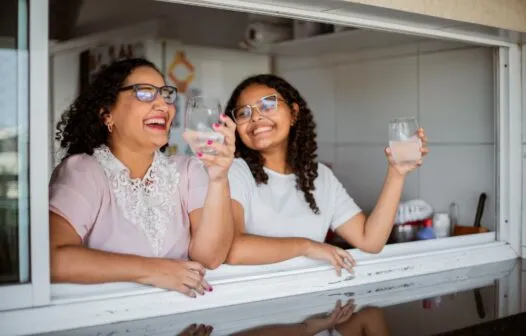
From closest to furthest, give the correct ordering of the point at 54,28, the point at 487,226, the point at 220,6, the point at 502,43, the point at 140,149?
the point at 220,6 → the point at 140,149 → the point at 502,43 → the point at 487,226 → the point at 54,28

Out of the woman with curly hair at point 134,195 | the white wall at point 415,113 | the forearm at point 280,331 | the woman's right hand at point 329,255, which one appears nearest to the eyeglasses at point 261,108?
the woman with curly hair at point 134,195

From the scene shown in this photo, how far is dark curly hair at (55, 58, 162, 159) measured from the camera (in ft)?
4.64

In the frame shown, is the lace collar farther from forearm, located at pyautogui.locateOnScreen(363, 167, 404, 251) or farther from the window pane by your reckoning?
forearm, located at pyautogui.locateOnScreen(363, 167, 404, 251)

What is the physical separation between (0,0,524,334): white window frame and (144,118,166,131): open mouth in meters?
0.26

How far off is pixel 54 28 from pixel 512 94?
2.08 m

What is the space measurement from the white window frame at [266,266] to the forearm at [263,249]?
2cm

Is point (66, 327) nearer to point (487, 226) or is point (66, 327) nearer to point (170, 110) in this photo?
point (170, 110)

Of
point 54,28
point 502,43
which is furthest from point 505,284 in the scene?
point 54,28

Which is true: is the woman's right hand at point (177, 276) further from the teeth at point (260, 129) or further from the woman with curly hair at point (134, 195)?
the teeth at point (260, 129)

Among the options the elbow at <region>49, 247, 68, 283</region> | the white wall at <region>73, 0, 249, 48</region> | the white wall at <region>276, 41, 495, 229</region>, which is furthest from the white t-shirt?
the white wall at <region>73, 0, 249, 48</region>

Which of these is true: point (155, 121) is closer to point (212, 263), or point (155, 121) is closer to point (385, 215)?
point (212, 263)

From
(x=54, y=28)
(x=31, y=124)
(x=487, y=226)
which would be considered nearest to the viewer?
(x=31, y=124)

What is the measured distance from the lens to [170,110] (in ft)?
4.52

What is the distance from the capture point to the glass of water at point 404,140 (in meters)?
1.49
